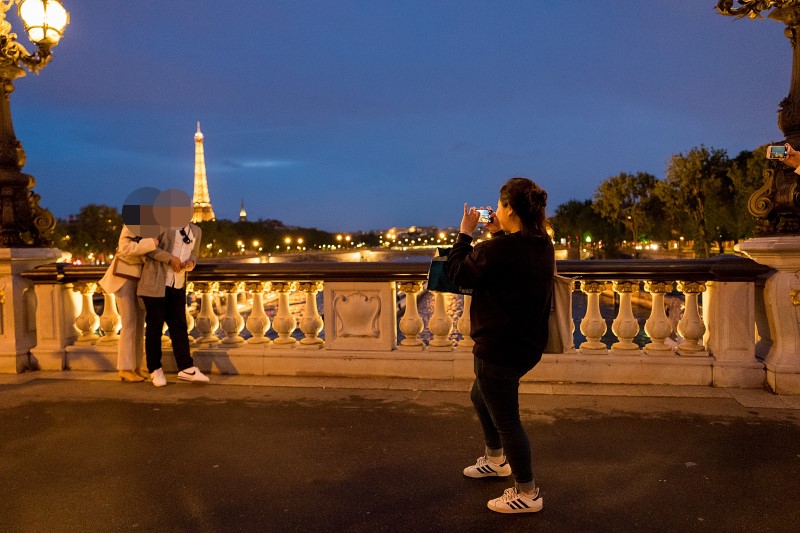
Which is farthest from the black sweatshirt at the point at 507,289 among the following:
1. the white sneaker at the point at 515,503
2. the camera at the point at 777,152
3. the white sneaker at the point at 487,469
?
the camera at the point at 777,152

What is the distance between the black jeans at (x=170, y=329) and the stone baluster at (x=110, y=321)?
Result: 89 cm

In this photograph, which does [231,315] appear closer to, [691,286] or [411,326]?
[411,326]

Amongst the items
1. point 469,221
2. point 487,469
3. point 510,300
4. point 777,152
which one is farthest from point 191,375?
point 777,152

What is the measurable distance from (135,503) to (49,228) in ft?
15.4

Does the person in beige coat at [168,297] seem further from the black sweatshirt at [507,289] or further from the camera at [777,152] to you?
the camera at [777,152]

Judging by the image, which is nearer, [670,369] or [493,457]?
[493,457]

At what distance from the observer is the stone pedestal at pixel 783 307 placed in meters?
5.43

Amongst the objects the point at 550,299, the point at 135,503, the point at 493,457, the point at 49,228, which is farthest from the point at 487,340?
the point at 49,228

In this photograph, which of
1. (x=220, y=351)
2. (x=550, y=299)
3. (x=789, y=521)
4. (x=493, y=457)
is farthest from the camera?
(x=220, y=351)

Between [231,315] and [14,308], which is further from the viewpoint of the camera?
[14,308]

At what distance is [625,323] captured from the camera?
5.95 m

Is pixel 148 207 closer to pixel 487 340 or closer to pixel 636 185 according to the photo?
pixel 487 340

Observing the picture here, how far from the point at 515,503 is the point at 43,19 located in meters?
6.65

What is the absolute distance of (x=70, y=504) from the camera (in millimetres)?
3576
